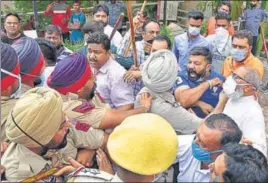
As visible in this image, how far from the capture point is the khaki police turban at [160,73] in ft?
8.88

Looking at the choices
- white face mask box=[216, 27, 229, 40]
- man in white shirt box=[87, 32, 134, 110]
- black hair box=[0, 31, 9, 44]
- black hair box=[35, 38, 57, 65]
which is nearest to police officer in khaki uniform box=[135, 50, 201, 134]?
man in white shirt box=[87, 32, 134, 110]

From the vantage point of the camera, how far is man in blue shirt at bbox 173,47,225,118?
3.40 metres

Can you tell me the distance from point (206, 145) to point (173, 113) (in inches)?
Answer: 14.8

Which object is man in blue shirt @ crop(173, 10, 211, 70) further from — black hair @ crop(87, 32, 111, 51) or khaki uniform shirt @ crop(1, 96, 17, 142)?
khaki uniform shirt @ crop(1, 96, 17, 142)

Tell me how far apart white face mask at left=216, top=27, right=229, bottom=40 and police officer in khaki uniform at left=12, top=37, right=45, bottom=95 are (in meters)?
3.44

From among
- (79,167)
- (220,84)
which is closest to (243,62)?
(220,84)

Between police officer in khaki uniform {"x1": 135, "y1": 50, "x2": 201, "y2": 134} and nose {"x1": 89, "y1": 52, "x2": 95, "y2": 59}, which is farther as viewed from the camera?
nose {"x1": 89, "y1": 52, "x2": 95, "y2": 59}

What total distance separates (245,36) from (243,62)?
0.30m

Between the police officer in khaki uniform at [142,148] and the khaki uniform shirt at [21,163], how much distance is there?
0.50m

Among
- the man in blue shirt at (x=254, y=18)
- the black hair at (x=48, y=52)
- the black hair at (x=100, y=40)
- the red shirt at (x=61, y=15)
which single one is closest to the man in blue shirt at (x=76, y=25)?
the red shirt at (x=61, y=15)

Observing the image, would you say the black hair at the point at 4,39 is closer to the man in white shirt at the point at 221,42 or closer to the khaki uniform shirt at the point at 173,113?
the man in white shirt at the point at 221,42

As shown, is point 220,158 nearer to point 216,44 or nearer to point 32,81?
point 32,81

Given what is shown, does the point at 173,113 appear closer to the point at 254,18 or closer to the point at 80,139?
the point at 80,139

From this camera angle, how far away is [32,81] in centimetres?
290
